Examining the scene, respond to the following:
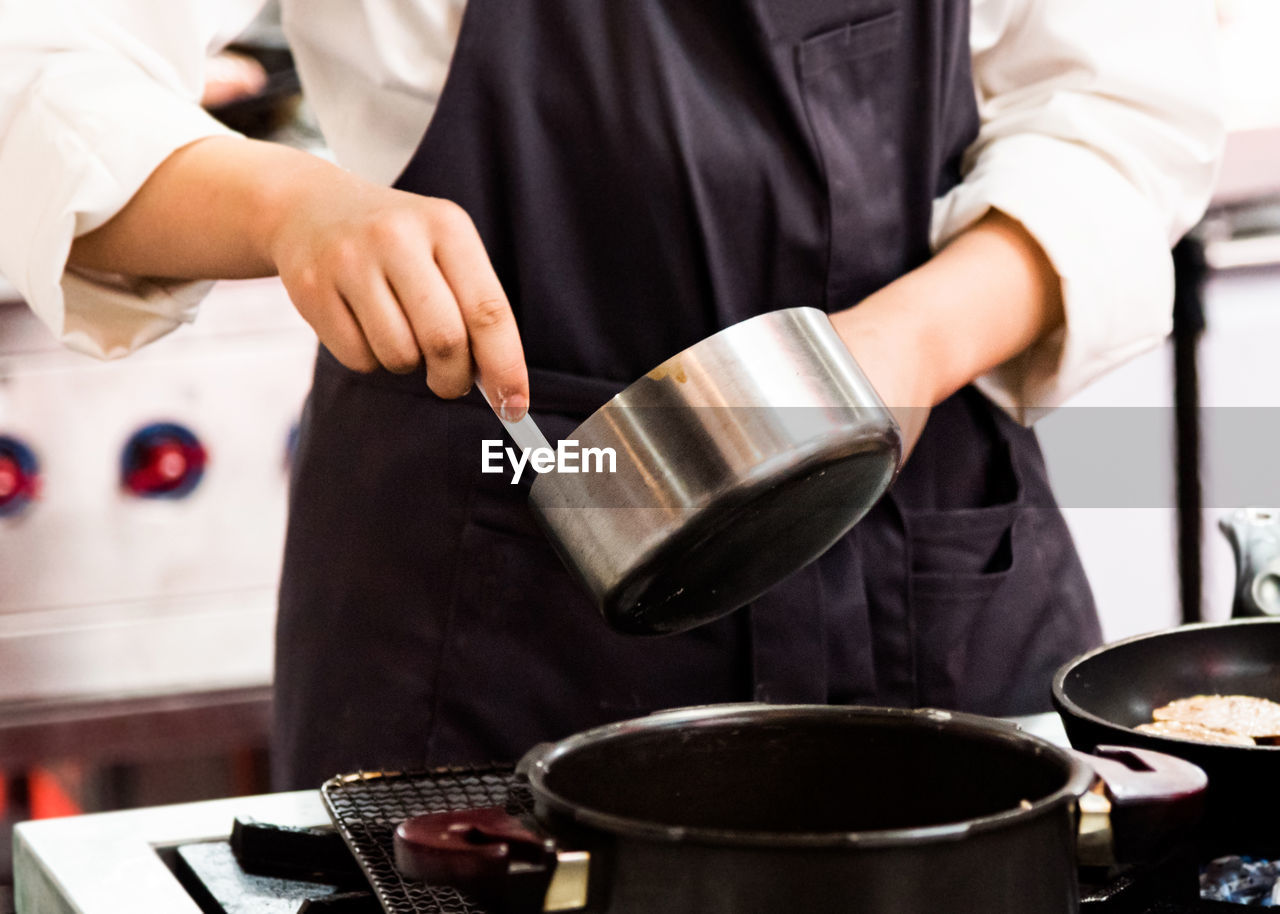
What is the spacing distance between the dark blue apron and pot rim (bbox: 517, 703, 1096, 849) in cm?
32

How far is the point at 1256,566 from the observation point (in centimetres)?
88

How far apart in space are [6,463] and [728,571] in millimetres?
1220

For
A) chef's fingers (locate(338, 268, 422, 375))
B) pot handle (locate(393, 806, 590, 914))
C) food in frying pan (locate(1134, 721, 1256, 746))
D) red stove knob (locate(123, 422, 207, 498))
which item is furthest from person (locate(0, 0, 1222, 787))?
red stove knob (locate(123, 422, 207, 498))

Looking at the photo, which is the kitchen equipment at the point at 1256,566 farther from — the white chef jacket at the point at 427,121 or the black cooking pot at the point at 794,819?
the black cooking pot at the point at 794,819

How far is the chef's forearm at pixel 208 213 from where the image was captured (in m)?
0.75

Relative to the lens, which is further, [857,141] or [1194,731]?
[857,141]

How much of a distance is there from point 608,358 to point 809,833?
44 centimetres

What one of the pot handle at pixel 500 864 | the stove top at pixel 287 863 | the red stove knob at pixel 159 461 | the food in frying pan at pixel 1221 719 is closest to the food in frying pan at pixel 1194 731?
the food in frying pan at pixel 1221 719

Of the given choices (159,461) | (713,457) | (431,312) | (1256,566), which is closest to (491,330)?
(431,312)

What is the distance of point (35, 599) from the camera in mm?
1698

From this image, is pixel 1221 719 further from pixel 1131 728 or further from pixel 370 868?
pixel 370 868

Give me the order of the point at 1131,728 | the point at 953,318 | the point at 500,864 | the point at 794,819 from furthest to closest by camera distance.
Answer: the point at 953,318 → the point at 1131,728 → the point at 794,819 → the point at 500,864

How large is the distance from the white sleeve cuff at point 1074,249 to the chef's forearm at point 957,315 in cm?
2

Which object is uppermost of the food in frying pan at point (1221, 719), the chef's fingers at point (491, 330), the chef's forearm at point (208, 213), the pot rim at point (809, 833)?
the chef's forearm at point (208, 213)
